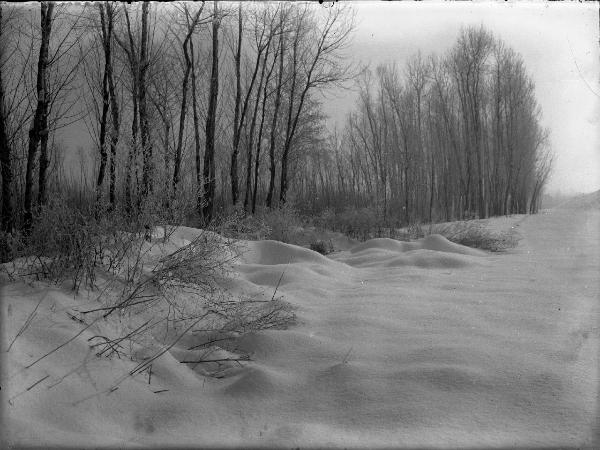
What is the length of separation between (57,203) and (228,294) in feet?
4.29

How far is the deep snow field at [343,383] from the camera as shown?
150cm

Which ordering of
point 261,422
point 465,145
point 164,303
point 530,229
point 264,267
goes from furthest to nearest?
1. point 465,145
2. point 530,229
3. point 264,267
4. point 164,303
5. point 261,422

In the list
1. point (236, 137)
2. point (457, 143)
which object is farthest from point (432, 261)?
point (457, 143)

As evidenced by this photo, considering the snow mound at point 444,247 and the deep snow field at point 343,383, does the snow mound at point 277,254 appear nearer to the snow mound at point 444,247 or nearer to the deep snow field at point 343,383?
the deep snow field at point 343,383

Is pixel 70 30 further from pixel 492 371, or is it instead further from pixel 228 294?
pixel 492 371

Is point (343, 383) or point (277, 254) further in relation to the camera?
point (277, 254)

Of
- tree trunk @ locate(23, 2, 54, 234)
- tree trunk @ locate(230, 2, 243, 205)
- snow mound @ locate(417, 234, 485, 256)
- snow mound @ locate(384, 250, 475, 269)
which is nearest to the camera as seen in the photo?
tree trunk @ locate(23, 2, 54, 234)

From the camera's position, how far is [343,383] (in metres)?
1.96

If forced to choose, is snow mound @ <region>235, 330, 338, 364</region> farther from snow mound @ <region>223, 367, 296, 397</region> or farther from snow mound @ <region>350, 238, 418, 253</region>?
snow mound @ <region>350, 238, 418, 253</region>

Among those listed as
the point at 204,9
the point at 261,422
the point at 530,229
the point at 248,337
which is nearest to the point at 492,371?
the point at 261,422

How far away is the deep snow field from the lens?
1496 millimetres

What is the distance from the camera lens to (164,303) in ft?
9.35

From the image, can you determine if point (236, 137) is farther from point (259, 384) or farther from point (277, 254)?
point (259, 384)

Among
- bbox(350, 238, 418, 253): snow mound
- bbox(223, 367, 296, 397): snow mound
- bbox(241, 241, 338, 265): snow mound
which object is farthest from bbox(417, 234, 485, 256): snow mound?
bbox(223, 367, 296, 397): snow mound
